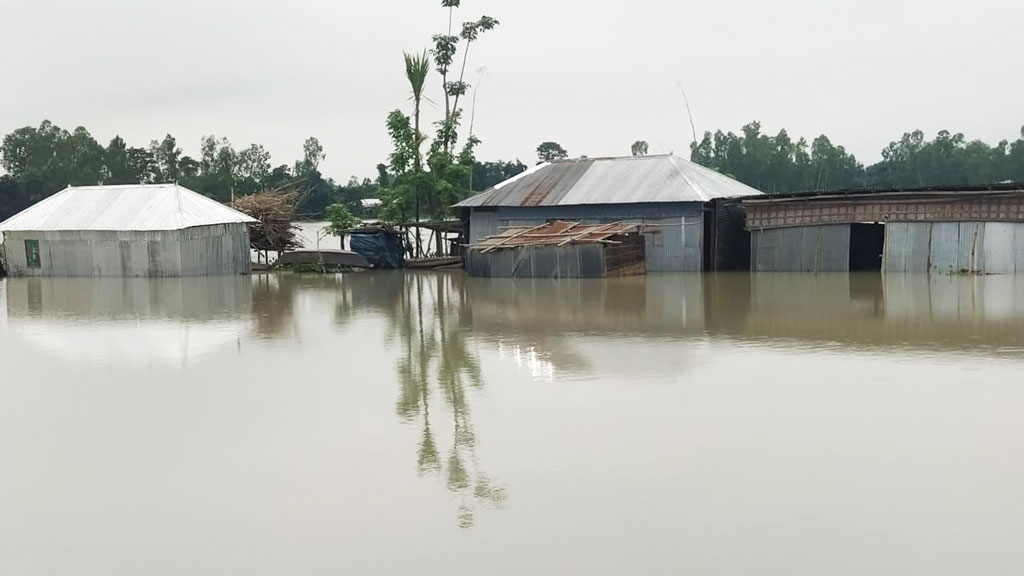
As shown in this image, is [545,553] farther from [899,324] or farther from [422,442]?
[899,324]

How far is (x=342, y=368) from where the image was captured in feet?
39.8

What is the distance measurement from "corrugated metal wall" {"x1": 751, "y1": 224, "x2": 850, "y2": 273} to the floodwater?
36.2 ft

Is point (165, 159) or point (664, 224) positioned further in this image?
point (165, 159)

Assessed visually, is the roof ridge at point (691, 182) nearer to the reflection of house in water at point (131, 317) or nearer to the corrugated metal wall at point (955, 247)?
the corrugated metal wall at point (955, 247)

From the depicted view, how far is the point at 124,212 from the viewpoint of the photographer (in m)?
31.9

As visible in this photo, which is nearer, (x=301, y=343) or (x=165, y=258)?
(x=301, y=343)

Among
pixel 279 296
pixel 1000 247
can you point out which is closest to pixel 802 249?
pixel 1000 247

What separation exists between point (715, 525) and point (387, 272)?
92.0 ft

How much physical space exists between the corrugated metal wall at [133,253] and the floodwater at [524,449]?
14743mm

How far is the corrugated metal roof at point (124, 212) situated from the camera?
30.9 m

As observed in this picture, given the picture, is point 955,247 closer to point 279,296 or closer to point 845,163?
point 279,296

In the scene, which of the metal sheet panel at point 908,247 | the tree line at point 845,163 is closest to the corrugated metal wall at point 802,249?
the metal sheet panel at point 908,247

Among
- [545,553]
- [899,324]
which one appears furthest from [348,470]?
[899,324]

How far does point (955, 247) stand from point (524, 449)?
2140 cm
